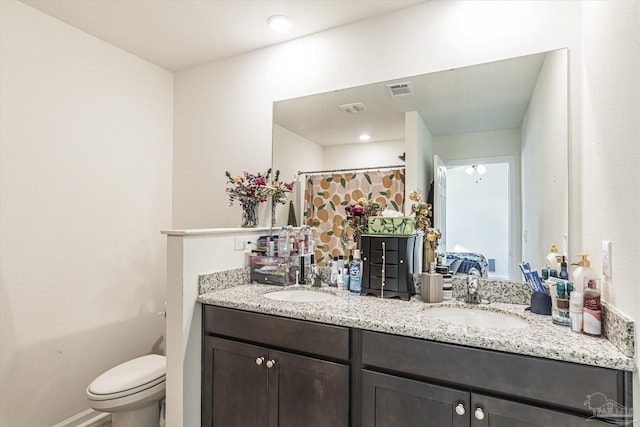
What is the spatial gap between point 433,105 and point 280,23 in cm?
109

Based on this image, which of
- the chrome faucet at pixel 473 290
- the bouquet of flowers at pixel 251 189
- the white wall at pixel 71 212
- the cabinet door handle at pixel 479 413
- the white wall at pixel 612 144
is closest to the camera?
the white wall at pixel 612 144

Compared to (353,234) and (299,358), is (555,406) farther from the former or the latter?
(353,234)

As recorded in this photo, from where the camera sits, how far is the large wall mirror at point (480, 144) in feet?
4.96

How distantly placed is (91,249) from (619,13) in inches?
114

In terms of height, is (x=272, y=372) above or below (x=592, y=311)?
below

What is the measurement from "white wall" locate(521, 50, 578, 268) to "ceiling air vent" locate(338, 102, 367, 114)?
0.88 metres

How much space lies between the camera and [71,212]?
2.06 metres

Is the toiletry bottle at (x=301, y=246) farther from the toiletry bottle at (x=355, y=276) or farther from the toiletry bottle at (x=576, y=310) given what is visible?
the toiletry bottle at (x=576, y=310)

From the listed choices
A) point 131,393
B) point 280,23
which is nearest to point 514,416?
point 131,393

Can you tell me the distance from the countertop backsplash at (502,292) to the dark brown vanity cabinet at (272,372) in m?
0.17

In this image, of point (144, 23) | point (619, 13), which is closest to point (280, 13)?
point (144, 23)

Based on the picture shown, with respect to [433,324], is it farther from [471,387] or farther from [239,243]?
[239,243]

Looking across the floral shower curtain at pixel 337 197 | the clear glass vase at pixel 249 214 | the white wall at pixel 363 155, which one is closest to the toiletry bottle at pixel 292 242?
the floral shower curtain at pixel 337 197

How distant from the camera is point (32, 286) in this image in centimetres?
188
